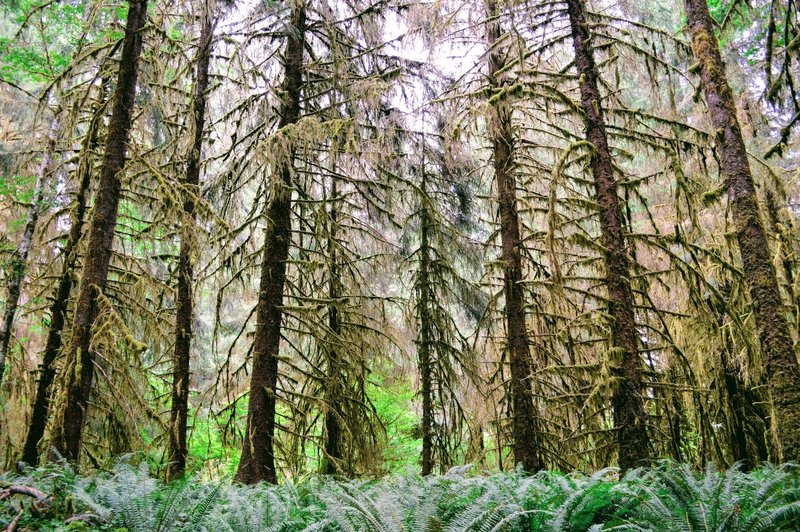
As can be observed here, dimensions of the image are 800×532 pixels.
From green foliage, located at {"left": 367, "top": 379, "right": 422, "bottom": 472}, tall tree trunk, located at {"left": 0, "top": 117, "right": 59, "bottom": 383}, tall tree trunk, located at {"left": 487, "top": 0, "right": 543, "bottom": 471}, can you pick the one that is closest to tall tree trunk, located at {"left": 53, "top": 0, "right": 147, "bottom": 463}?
tall tree trunk, located at {"left": 0, "top": 117, "right": 59, "bottom": 383}

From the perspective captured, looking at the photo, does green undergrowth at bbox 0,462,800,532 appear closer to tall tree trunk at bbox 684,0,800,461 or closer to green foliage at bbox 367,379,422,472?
tall tree trunk at bbox 684,0,800,461

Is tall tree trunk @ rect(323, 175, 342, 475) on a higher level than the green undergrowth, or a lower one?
higher

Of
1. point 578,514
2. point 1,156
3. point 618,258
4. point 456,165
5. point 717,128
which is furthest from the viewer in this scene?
point 456,165

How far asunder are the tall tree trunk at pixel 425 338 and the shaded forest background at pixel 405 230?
0.21 feet

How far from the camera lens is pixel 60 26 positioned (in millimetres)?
8477

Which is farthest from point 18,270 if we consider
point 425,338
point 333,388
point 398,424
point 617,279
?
point 398,424

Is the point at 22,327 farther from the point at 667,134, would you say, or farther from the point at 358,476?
the point at 667,134

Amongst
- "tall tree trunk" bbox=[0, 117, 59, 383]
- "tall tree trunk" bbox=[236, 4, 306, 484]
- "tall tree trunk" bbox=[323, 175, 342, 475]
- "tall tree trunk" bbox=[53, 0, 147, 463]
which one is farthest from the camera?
"tall tree trunk" bbox=[323, 175, 342, 475]

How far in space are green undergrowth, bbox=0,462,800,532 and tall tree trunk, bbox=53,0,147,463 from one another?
5.34 ft

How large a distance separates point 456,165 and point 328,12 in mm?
3473

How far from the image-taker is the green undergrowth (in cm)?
308

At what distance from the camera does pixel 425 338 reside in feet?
30.6

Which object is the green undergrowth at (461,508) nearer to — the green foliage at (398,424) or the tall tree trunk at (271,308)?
the tall tree trunk at (271,308)

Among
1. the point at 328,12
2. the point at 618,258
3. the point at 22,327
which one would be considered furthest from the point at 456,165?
the point at 22,327
